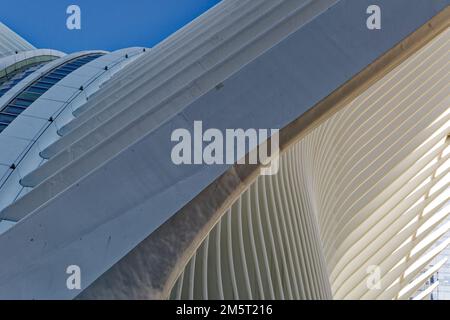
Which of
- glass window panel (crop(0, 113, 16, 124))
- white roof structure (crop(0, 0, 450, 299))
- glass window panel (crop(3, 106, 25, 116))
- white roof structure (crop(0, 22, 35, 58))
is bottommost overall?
white roof structure (crop(0, 0, 450, 299))

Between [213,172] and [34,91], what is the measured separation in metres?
13.3

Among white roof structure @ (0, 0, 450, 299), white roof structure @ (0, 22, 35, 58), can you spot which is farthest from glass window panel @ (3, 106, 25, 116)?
white roof structure @ (0, 22, 35, 58)

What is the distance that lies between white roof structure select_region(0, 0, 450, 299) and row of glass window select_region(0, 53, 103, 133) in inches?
8.8

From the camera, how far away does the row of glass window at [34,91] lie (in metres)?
13.8

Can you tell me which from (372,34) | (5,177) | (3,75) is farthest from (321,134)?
(3,75)

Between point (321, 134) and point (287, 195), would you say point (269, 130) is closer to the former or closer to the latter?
point (287, 195)

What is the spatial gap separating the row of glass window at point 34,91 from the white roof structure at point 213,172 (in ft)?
0.74

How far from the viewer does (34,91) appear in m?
16.3

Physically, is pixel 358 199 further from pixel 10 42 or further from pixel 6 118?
pixel 10 42

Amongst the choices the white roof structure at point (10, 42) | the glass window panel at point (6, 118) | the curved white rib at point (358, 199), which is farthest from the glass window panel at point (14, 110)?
the white roof structure at point (10, 42)

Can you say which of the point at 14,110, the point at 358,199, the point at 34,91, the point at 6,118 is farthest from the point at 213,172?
the point at 34,91

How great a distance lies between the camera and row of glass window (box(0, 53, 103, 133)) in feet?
45.4

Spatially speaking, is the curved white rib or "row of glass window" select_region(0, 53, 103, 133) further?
"row of glass window" select_region(0, 53, 103, 133)

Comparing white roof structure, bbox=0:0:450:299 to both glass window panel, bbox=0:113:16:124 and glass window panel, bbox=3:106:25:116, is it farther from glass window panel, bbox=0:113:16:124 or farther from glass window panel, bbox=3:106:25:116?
glass window panel, bbox=3:106:25:116
